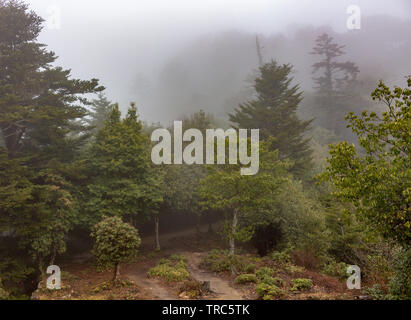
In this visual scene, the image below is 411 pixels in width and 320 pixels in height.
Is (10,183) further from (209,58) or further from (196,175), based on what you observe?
(209,58)

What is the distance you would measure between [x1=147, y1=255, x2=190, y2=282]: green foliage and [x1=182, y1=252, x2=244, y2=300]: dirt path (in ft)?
2.18

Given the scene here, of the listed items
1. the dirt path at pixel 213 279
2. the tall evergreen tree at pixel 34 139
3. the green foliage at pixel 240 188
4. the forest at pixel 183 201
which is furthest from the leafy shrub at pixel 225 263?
the tall evergreen tree at pixel 34 139

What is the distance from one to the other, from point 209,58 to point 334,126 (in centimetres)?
6044

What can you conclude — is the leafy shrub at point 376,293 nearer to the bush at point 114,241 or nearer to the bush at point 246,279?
the bush at point 246,279

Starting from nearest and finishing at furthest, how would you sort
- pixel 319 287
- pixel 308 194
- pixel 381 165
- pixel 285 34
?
1. pixel 381 165
2. pixel 319 287
3. pixel 308 194
4. pixel 285 34

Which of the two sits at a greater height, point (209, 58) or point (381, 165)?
point (209, 58)

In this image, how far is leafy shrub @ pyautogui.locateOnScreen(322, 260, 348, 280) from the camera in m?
17.6

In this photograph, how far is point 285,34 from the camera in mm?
97000

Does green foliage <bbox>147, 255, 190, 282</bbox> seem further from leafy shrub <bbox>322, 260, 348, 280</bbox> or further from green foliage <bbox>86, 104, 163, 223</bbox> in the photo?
leafy shrub <bbox>322, 260, 348, 280</bbox>

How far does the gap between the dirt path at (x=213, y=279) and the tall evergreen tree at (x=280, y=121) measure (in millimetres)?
15931

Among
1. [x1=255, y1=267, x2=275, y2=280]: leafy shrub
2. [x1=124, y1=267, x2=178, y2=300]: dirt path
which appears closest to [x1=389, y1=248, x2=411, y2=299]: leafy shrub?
[x1=255, y1=267, x2=275, y2=280]: leafy shrub

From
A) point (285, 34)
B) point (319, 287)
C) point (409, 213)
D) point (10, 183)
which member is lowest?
point (319, 287)

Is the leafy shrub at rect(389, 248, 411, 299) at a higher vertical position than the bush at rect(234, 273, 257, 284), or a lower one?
higher
